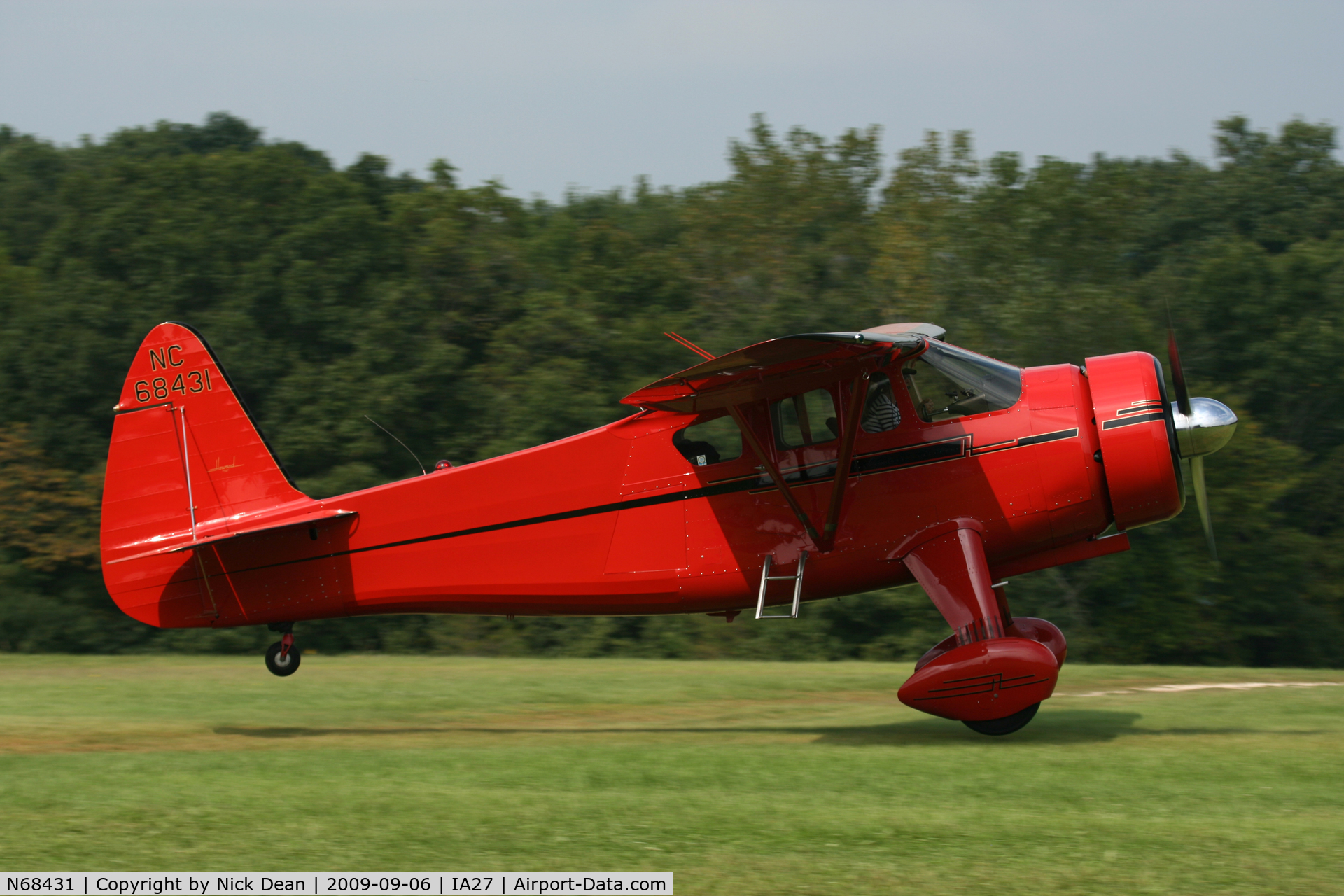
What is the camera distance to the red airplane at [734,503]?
867 centimetres

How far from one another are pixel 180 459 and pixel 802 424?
517 centimetres

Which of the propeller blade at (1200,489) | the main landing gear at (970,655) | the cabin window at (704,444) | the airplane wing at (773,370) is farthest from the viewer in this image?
the cabin window at (704,444)

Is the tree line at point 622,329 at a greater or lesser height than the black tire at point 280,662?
greater

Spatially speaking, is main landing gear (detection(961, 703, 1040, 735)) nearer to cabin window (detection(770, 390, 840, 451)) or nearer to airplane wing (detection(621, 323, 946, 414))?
cabin window (detection(770, 390, 840, 451))

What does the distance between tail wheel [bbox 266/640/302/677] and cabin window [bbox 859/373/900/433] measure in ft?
16.7

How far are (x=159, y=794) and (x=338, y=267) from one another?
29719 millimetres

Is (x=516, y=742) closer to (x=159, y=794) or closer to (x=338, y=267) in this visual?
(x=159, y=794)

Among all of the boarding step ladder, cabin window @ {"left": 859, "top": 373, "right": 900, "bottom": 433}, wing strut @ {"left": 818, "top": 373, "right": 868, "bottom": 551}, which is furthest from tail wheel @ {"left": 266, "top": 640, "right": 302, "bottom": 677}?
cabin window @ {"left": 859, "top": 373, "right": 900, "bottom": 433}

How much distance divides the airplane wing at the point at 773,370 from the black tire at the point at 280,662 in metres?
3.77

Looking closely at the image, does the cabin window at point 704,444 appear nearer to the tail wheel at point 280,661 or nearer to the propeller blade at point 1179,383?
the propeller blade at point 1179,383

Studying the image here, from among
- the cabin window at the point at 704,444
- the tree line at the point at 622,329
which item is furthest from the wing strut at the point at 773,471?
the tree line at the point at 622,329
